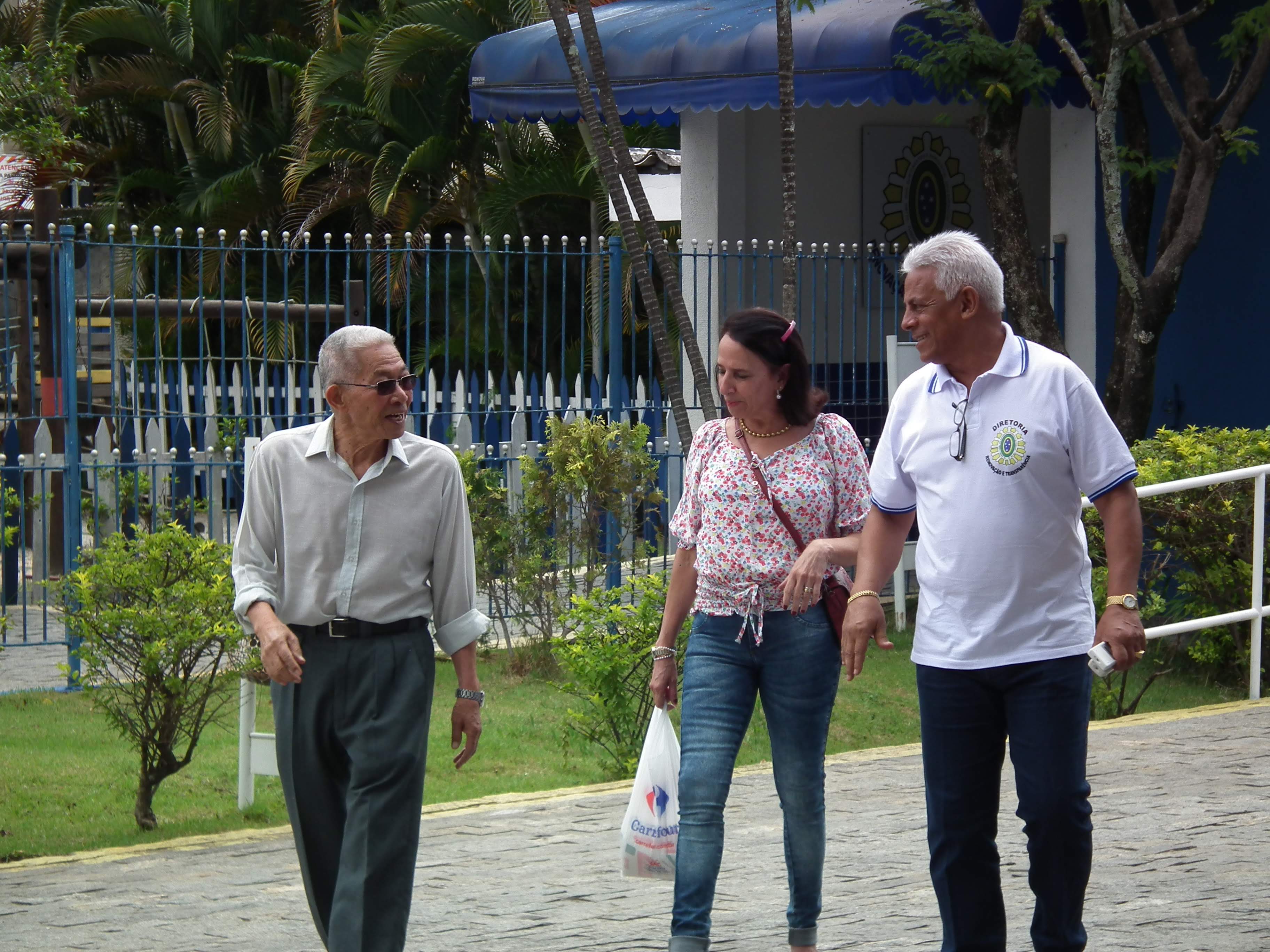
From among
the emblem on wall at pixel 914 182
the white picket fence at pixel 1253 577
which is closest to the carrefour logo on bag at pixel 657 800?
A: the white picket fence at pixel 1253 577

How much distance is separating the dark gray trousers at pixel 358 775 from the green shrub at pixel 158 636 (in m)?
2.19

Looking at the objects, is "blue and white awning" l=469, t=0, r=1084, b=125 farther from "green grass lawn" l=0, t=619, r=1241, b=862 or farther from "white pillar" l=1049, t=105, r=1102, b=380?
"green grass lawn" l=0, t=619, r=1241, b=862

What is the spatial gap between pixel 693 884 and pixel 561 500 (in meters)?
5.72

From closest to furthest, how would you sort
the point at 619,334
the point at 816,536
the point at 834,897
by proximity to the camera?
the point at 816,536, the point at 834,897, the point at 619,334

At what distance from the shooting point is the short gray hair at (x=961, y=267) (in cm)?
393

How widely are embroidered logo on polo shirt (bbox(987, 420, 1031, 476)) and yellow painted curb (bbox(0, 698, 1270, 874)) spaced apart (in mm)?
3202

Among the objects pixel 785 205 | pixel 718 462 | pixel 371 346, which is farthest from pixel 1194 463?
pixel 371 346

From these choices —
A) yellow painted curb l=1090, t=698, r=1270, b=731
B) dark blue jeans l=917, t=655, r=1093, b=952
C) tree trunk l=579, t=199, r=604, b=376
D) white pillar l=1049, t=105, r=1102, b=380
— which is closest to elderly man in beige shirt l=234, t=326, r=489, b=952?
dark blue jeans l=917, t=655, r=1093, b=952

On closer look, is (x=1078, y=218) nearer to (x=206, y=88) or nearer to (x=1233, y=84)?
(x=1233, y=84)

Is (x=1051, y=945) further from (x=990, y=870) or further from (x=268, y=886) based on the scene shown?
(x=268, y=886)

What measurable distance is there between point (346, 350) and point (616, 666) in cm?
330

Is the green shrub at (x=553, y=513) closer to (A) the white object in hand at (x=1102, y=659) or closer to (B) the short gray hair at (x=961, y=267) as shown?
(B) the short gray hair at (x=961, y=267)

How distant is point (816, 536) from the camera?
4496 millimetres

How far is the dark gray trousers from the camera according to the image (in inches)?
161
